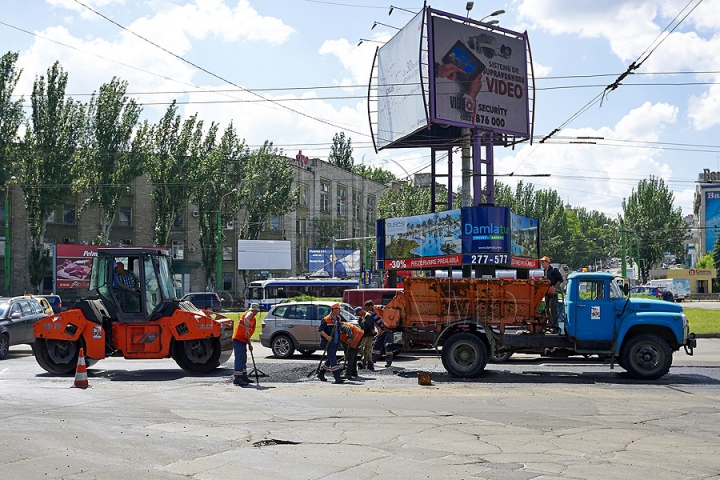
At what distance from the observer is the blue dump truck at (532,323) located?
1599cm

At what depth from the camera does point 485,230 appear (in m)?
39.5

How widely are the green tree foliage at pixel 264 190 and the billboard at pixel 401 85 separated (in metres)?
24.7

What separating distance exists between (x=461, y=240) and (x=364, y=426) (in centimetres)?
2993

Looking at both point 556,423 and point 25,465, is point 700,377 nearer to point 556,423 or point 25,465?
point 556,423

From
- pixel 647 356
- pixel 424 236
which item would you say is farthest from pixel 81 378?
pixel 424 236

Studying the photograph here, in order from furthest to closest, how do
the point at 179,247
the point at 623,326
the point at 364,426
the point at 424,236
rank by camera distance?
the point at 179,247, the point at 424,236, the point at 623,326, the point at 364,426

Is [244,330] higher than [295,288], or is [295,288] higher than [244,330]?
[295,288]

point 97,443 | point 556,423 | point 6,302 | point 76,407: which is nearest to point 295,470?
point 97,443

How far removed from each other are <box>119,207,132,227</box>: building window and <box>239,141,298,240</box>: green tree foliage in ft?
32.6

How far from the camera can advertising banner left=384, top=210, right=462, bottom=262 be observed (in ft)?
133

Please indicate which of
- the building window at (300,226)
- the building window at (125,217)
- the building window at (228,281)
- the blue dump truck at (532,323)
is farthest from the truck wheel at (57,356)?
the building window at (300,226)

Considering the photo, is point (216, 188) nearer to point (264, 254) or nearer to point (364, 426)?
point (264, 254)

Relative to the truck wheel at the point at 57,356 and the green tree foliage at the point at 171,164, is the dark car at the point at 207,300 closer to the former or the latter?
the green tree foliage at the point at 171,164

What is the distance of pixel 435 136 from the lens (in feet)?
137
